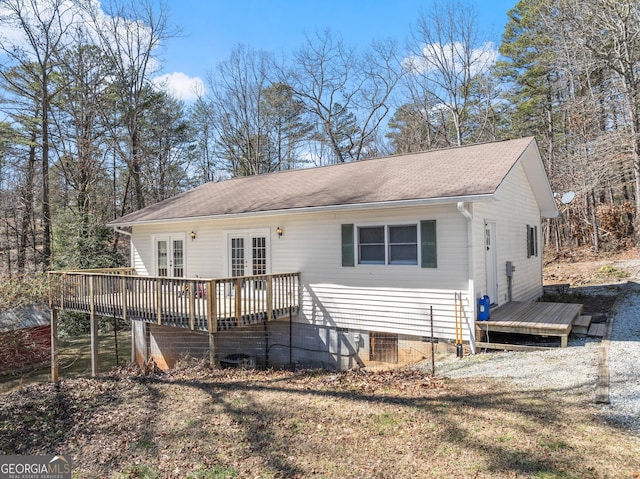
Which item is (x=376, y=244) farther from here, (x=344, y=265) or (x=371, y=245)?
(x=344, y=265)

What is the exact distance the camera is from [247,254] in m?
10.7

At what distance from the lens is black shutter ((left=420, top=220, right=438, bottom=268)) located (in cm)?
800

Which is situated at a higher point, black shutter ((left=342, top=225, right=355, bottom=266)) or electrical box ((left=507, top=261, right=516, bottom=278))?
black shutter ((left=342, top=225, right=355, bottom=266))

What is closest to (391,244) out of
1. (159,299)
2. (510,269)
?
(510,269)

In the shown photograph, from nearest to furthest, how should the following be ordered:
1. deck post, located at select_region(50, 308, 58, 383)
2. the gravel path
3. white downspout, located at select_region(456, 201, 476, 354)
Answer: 1. the gravel path
2. white downspout, located at select_region(456, 201, 476, 354)
3. deck post, located at select_region(50, 308, 58, 383)

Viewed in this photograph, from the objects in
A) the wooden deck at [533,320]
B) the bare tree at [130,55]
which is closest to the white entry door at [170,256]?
the wooden deck at [533,320]

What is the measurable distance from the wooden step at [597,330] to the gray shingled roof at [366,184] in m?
3.48

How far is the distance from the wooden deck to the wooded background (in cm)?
1040

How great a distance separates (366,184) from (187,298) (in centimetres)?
497

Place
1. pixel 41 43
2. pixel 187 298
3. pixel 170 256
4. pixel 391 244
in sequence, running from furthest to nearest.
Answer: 1. pixel 41 43
2. pixel 170 256
3. pixel 187 298
4. pixel 391 244

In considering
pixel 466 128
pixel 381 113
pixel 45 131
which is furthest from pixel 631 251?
pixel 45 131

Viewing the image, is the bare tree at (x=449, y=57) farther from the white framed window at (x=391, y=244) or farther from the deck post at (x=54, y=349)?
the deck post at (x=54, y=349)

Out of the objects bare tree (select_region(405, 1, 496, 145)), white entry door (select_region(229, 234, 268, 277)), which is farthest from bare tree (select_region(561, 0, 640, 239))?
white entry door (select_region(229, 234, 268, 277))

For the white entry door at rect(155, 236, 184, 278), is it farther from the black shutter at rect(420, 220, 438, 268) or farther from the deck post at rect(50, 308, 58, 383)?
the black shutter at rect(420, 220, 438, 268)
